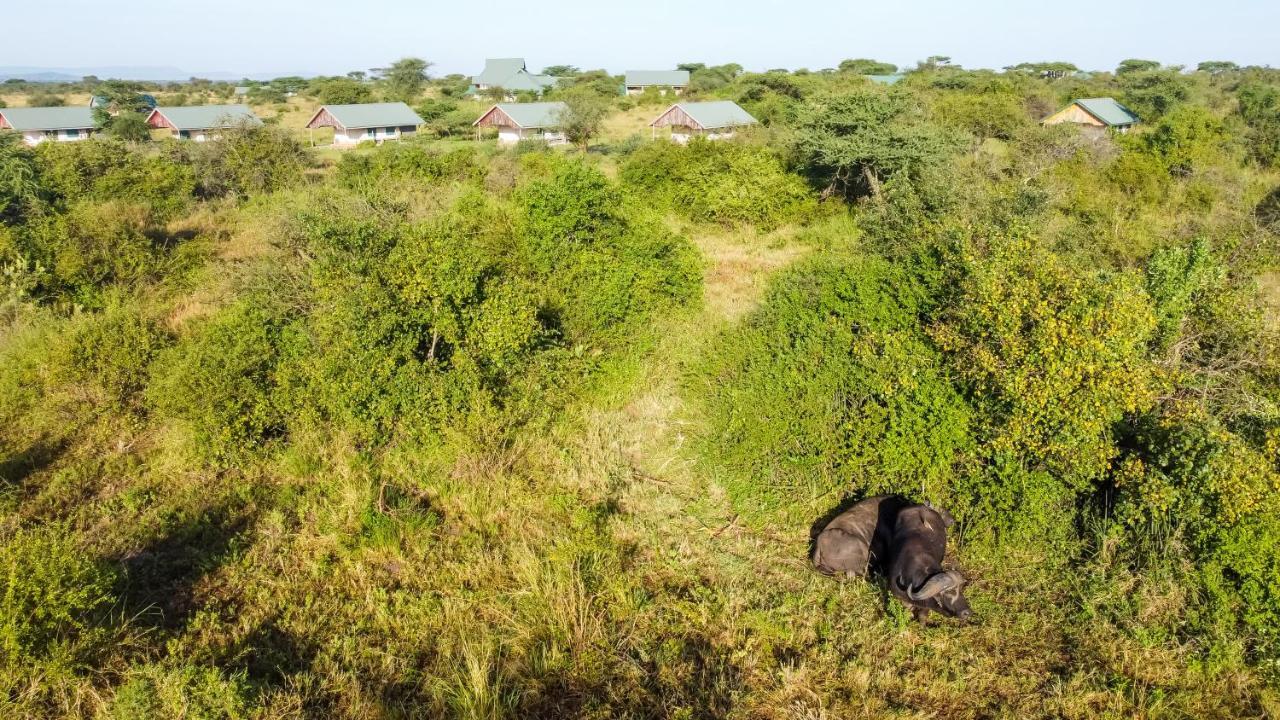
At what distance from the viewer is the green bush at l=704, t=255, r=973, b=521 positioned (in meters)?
6.65

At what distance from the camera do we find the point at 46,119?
45625 millimetres

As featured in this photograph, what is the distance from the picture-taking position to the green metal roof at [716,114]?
4081cm

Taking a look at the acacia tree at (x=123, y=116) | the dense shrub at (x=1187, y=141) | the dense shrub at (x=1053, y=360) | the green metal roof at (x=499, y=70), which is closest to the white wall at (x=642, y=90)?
the green metal roof at (x=499, y=70)

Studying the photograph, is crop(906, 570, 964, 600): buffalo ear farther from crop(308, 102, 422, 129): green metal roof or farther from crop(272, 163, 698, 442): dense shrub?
crop(308, 102, 422, 129): green metal roof

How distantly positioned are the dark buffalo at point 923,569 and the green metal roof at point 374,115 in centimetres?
4673

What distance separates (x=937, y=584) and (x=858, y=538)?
2.99 ft

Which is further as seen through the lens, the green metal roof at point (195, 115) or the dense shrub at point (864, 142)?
the green metal roof at point (195, 115)

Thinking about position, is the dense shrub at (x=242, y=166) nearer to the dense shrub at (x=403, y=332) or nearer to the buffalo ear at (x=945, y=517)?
the dense shrub at (x=403, y=332)

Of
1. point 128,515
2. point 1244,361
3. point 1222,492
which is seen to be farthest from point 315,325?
point 1244,361

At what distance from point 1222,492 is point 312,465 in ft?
29.9

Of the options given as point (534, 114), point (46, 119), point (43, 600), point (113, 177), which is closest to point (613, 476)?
point (43, 600)

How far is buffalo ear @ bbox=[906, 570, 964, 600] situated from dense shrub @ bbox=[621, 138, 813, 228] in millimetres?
14659

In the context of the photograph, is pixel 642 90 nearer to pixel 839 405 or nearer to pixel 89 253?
pixel 89 253

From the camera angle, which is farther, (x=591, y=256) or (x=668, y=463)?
(x=591, y=256)
